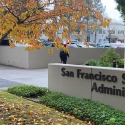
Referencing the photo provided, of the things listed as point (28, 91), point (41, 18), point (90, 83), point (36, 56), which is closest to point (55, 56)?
point (36, 56)

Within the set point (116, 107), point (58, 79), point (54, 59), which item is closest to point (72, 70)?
point (58, 79)

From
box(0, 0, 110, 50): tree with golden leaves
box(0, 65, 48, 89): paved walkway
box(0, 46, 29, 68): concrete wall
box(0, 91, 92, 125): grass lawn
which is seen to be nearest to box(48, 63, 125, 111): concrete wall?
box(0, 91, 92, 125): grass lawn

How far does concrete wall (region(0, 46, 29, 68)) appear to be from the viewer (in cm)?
2088

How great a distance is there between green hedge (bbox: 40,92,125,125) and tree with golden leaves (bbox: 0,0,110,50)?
1.81m

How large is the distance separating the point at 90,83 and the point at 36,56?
41.4ft

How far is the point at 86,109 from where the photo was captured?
7438 mm

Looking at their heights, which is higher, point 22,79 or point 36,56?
point 36,56

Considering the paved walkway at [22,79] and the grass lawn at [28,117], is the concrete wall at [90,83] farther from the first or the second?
the paved walkway at [22,79]

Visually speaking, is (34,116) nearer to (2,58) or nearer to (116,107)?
(116,107)

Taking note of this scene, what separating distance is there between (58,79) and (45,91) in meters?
0.85

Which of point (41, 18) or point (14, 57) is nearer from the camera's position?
point (41, 18)

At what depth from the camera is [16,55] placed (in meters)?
21.8

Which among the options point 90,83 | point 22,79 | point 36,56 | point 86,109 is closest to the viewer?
point 86,109

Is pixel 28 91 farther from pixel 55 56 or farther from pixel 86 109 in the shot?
pixel 55 56
